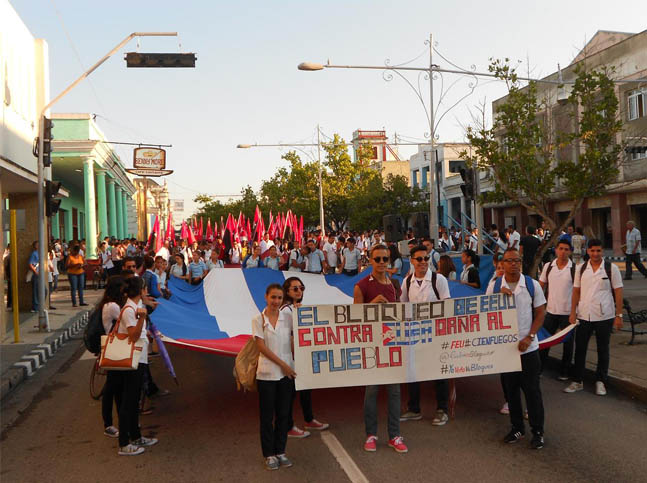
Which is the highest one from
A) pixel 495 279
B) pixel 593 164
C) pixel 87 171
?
pixel 87 171

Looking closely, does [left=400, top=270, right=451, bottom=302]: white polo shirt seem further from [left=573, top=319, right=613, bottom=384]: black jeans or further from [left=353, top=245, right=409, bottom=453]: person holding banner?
[left=573, top=319, right=613, bottom=384]: black jeans

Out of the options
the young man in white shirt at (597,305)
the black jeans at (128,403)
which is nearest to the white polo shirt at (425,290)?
the young man in white shirt at (597,305)

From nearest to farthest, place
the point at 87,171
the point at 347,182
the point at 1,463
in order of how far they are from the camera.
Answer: the point at 1,463 → the point at 87,171 → the point at 347,182

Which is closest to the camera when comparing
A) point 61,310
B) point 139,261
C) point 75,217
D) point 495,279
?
point 495,279

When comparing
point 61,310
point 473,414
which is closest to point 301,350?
point 473,414

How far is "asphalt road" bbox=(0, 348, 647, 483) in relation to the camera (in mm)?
5551

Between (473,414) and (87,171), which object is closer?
(473,414)

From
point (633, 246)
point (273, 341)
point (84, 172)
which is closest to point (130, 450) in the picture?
point (273, 341)

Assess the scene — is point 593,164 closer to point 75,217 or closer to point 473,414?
point 473,414

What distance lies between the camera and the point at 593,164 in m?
13.3

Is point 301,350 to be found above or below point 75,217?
below

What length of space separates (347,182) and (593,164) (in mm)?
37146

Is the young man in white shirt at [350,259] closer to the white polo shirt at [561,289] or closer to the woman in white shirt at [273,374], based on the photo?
the white polo shirt at [561,289]

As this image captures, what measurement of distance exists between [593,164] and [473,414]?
7769 mm
